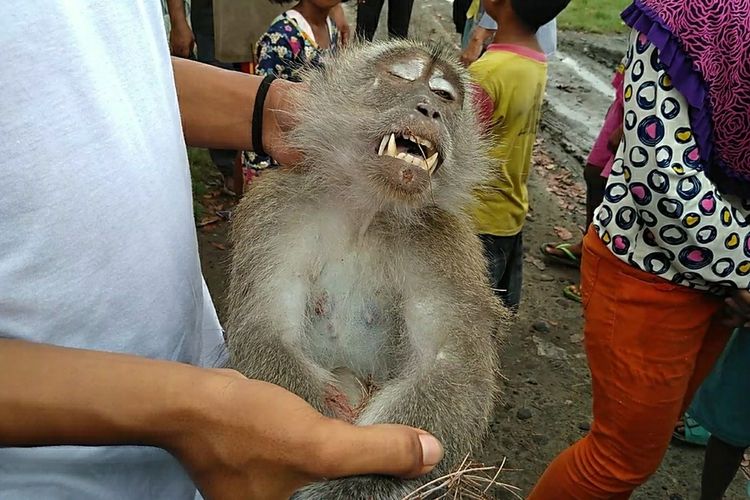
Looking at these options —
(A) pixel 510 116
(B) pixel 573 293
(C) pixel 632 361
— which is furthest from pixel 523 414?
(A) pixel 510 116

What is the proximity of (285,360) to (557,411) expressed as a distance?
266cm

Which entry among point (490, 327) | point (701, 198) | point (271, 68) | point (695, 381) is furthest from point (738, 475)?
point (271, 68)

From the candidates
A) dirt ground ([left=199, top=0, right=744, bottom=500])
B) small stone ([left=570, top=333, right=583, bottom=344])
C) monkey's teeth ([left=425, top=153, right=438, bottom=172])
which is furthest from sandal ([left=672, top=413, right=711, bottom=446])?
monkey's teeth ([left=425, top=153, right=438, bottom=172])

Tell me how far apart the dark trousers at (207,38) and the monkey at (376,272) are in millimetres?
3734

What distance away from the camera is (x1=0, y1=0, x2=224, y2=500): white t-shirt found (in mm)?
992

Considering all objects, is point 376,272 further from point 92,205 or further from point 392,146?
point 92,205

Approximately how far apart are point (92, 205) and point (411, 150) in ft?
3.31

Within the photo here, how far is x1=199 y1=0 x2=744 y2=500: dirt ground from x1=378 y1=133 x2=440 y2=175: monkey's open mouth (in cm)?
90

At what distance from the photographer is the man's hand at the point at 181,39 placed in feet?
16.2

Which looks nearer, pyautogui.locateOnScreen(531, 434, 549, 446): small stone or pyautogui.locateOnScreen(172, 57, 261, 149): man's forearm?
pyautogui.locateOnScreen(172, 57, 261, 149): man's forearm

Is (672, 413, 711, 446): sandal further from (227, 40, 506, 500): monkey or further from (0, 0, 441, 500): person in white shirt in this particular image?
(0, 0, 441, 500): person in white shirt

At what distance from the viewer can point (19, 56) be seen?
0.98m

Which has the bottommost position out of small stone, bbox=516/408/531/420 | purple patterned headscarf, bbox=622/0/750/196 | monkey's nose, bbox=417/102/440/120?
small stone, bbox=516/408/531/420

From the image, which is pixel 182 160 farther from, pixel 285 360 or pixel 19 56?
pixel 285 360
